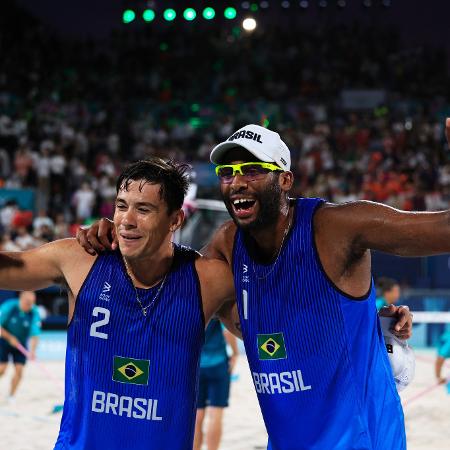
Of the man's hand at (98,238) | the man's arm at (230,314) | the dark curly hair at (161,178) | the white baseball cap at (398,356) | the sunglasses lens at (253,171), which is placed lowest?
the white baseball cap at (398,356)

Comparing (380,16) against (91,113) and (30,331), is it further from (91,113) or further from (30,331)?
(30,331)

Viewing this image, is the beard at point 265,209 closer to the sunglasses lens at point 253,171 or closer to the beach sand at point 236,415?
the sunglasses lens at point 253,171

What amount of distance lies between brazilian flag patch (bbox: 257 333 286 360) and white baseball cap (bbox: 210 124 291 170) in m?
0.71

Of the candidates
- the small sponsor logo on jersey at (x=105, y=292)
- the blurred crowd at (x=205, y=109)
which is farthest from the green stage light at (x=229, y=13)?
the small sponsor logo on jersey at (x=105, y=292)

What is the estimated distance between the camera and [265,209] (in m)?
3.42

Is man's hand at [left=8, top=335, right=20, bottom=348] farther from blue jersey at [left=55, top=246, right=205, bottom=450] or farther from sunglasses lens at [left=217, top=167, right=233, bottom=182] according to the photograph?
sunglasses lens at [left=217, top=167, right=233, bottom=182]

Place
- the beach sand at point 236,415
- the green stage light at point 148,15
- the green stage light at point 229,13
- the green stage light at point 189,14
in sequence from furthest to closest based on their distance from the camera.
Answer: the green stage light at point 148,15, the green stage light at point 189,14, the green stage light at point 229,13, the beach sand at point 236,415

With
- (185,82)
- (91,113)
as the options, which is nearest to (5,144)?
(91,113)

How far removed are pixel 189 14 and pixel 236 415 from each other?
11.5 meters

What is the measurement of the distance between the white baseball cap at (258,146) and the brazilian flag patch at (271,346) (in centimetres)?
71

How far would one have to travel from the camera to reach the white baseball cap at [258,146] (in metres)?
3.39

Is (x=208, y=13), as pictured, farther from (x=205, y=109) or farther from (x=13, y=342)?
(x=13, y=342)

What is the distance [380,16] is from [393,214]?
2231 cm

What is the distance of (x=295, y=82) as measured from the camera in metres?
23.2
